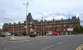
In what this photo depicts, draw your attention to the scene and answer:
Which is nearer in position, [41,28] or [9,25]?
[41,28]

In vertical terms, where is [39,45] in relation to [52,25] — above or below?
below

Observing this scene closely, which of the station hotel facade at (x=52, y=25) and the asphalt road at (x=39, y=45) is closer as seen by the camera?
the asphalt road at (x=39, y=45)

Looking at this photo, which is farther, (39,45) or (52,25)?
(52,25)

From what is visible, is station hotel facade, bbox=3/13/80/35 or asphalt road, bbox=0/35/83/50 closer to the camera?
asphalt road, bbox=0/35/83/50

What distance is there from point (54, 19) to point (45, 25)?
11148 millimetres

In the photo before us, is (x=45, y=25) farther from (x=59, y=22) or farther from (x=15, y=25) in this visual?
(x=15, y=25)

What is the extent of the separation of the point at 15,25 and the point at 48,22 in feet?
80.4

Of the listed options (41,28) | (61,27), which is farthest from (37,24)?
(61,27)

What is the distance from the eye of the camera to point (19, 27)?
17638 centimetres

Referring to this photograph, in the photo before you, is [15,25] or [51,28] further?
[15,25]

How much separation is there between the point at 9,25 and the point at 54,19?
105 feet

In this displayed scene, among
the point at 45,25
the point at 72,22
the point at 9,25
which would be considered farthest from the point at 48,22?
the point at 9,25

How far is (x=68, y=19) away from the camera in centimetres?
17462

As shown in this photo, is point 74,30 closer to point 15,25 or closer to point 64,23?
point 64,23
